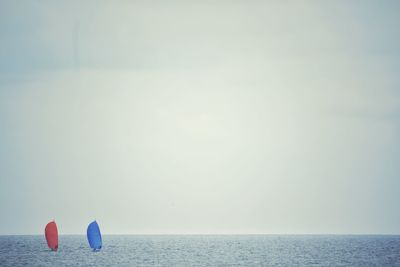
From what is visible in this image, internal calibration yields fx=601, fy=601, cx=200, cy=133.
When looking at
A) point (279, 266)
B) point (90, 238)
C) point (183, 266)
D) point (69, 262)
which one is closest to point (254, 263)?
point (279, 266)

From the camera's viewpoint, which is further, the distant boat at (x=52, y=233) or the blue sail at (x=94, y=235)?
the distant boat at (x=52, y=233)

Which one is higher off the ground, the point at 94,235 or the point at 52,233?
the point at 52,233

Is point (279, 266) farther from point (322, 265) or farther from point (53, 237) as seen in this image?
point (53, 237)

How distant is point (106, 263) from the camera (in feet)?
255

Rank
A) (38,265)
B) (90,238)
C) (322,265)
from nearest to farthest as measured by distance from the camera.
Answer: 1. (38,265)
2. (322,265)
3. (90,238)

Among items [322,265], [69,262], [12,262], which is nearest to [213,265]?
[322,265]

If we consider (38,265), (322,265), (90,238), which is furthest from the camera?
(90,238)

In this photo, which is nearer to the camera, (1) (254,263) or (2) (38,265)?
(2) (38,265)

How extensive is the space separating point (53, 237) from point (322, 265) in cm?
4679

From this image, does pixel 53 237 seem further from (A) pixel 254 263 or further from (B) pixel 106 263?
(A) pixel 254 263

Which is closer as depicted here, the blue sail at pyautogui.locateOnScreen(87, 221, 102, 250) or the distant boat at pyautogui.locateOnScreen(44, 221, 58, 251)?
the blue sail at pyautogui.locateOnScreen(87, 221, 102, 250)

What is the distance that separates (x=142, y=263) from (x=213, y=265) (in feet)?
30.9

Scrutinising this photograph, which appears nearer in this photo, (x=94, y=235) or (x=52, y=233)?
(x=94, y=235)

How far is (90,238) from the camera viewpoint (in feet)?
327
